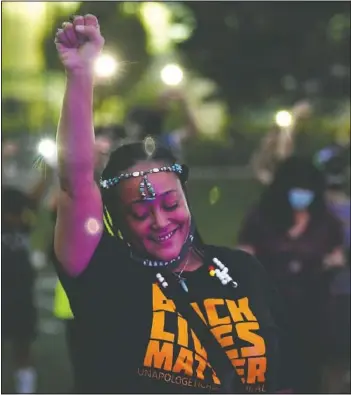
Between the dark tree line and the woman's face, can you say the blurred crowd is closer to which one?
the dark tree line

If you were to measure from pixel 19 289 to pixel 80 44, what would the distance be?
3.79ft

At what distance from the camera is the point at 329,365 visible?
103 inches

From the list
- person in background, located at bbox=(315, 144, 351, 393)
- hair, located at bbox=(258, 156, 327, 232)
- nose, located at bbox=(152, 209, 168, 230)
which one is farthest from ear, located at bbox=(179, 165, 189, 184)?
person in background, located at bbox=(315, 144, 351, 393)

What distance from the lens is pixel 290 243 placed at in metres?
2.41

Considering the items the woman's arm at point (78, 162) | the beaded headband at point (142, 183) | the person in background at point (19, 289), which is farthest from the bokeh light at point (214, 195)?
the person in background at point (19, 289)

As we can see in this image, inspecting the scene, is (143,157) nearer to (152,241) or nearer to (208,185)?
(152,241)

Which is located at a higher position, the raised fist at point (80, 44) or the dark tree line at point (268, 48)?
the dark tree line at point (268, 48)

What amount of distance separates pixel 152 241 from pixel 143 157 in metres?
0.20

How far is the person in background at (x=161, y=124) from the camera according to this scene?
1962mm

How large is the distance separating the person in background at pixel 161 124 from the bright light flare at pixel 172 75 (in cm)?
4

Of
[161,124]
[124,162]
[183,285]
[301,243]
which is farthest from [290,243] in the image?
[124,162]

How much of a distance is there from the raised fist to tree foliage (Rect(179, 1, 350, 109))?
653 millimetres

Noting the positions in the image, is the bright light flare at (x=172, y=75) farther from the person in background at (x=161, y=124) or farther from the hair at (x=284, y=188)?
the hair at (x=284, y=188)

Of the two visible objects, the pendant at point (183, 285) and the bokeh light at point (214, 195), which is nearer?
the pendant at point (183, 285)
